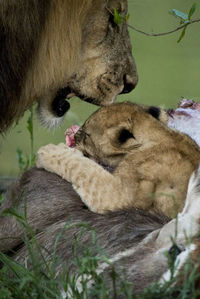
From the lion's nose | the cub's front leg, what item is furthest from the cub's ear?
the lion's nose

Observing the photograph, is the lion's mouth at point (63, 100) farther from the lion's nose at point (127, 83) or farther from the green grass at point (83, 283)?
the green grass at point (83, 283)

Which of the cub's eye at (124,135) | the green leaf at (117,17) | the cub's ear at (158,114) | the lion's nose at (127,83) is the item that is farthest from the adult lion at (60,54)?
the cub's eye at (124,135)

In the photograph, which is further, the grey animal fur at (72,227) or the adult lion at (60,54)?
the adult lion at (60,54)

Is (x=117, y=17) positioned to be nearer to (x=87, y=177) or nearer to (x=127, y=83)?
(x=127, y=83)

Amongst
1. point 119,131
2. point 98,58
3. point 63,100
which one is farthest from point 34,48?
point 119,131

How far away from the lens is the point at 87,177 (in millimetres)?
3719

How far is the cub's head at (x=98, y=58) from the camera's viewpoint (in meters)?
4.48

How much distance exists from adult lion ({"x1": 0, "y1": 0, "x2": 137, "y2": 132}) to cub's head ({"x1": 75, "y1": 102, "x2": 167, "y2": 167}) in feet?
1.70

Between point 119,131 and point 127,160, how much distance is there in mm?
239

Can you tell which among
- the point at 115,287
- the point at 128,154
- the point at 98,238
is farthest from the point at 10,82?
the point at 115,287

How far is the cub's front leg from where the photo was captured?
142 inches

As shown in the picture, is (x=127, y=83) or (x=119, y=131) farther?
(x=127, y=83)

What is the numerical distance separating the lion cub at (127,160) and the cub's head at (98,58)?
1.87 ft

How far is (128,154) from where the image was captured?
3725 mm
